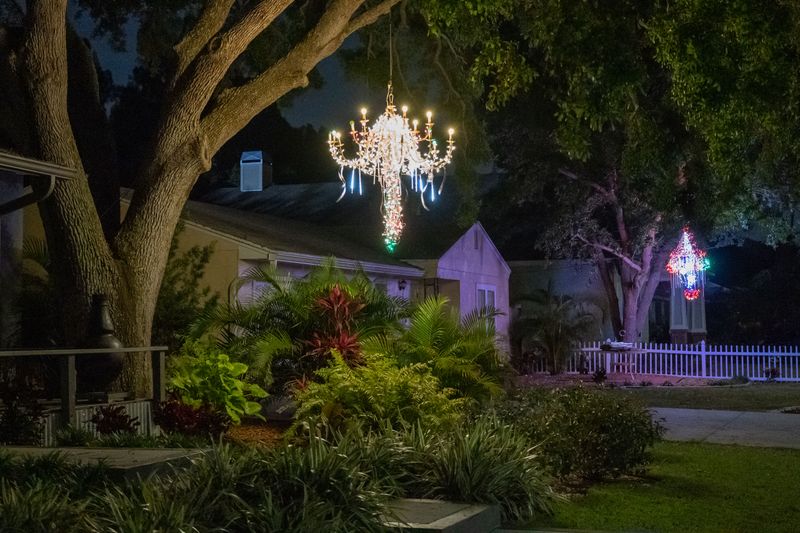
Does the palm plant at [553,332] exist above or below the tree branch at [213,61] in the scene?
below

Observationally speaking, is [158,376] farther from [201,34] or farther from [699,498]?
[699,498]

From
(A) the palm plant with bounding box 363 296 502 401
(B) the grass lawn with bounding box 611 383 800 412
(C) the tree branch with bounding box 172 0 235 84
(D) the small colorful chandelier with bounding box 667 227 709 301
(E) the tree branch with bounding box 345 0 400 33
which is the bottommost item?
(B) the grass lawn with bounding box 611 383 800 412

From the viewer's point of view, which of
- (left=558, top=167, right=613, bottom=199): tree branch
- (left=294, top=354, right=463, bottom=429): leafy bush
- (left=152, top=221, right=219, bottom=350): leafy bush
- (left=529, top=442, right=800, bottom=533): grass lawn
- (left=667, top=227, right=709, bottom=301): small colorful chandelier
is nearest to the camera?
(left=529, top=442, right=800, bottom=533): grass lawn

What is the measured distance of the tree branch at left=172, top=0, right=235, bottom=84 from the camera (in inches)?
499

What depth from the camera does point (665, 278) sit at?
119ft

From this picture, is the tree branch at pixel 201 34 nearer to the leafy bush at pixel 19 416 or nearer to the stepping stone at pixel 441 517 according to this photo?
the leafy bush at pixel 19 416

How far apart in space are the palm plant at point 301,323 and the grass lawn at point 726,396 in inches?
244

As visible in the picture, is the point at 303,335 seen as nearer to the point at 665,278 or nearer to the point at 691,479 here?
the point at 691,479

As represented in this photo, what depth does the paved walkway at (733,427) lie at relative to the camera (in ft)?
46.6

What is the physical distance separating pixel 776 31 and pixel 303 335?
281 inches

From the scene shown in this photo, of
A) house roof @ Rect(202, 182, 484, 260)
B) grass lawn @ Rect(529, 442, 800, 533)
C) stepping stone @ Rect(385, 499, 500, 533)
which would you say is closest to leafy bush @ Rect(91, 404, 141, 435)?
stepping stone @ Rect(385, 499, 500, 533)

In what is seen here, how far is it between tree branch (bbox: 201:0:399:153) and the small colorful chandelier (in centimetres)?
1874

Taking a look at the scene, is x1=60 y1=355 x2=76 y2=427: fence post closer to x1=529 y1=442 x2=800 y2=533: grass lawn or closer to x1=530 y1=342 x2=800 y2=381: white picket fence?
x1=529 y1=442 x2=800 y2=533: grass lawn

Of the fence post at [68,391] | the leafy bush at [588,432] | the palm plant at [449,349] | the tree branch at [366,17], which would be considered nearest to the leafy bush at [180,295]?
the palm plant at [449,349]
